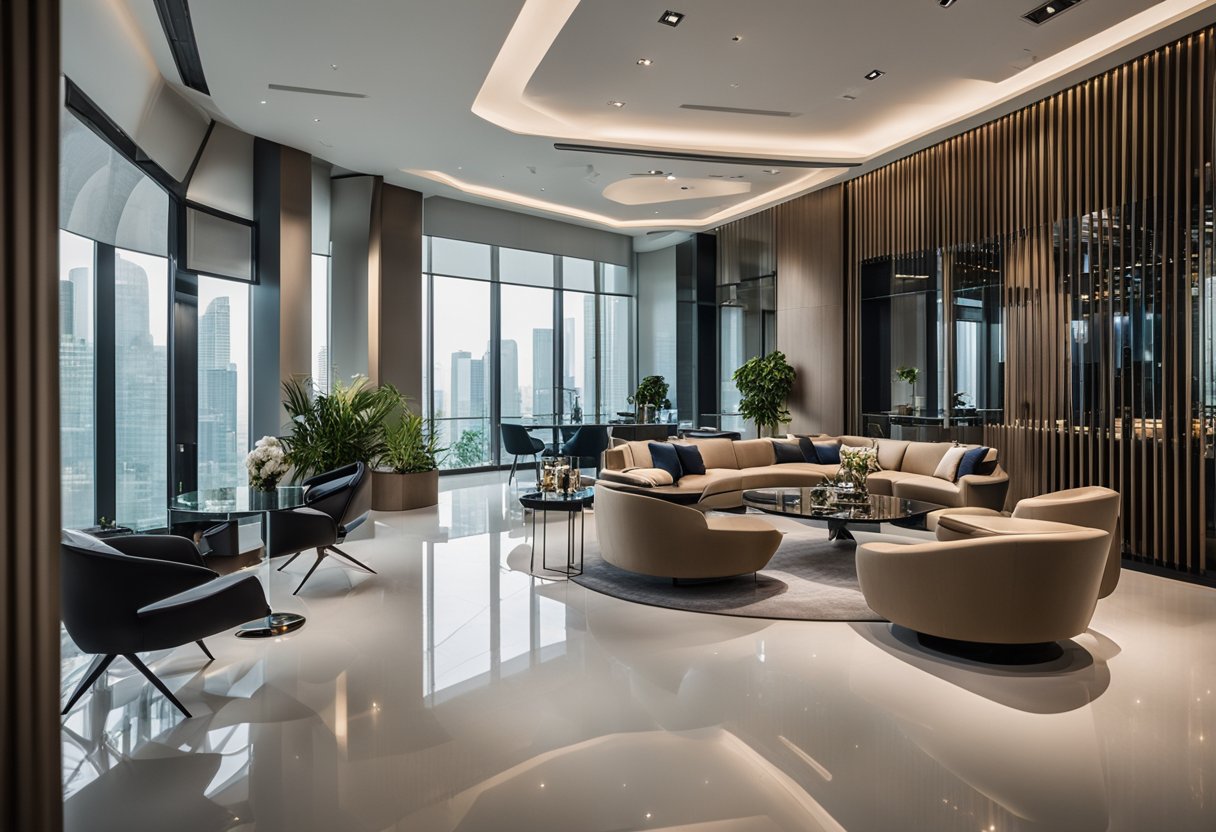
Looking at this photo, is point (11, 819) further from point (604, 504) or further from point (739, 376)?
point (739, 376)

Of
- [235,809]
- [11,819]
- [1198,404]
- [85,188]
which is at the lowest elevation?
[235,809]

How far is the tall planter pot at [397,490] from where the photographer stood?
8.31 m

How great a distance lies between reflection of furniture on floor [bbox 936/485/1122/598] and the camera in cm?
446

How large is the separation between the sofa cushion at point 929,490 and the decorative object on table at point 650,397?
4546 millimetres

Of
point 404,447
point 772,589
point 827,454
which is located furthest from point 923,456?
point 404,447

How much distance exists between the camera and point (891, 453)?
820cm

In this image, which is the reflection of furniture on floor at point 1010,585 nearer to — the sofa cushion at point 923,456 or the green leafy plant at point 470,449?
the sofa cushion at point 923,456

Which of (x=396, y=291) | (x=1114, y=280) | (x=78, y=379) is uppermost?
(x=396, y=291)

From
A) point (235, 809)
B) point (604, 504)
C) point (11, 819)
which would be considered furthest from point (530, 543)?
point (11, 819)

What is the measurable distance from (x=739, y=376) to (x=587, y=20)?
6.21m

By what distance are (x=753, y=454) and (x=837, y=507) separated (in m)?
2.86

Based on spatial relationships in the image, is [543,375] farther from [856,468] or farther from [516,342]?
[856,468]

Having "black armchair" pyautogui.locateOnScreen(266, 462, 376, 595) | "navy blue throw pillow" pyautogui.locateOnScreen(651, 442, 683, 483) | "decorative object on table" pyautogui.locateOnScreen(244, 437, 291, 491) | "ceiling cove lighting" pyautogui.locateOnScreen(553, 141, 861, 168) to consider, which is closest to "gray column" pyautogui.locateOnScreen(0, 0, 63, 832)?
"black armchair" pyautogui.locateOnScreen(266, 462, 376, 595)

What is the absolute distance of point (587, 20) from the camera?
18.0ft
